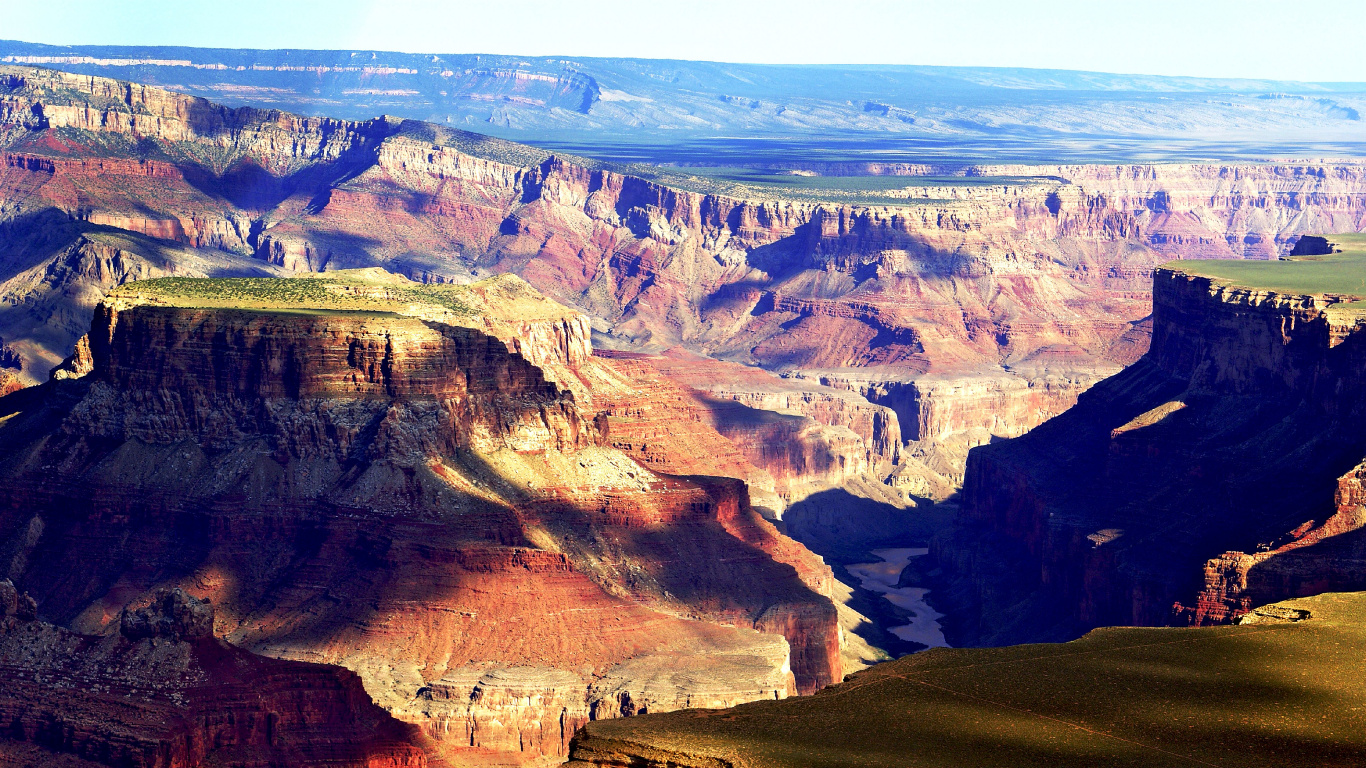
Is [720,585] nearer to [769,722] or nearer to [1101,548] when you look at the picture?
[1101,548]

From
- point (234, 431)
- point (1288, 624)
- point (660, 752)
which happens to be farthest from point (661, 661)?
point (660, 752)

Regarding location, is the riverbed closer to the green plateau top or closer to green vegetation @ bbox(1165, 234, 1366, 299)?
the green plateau top

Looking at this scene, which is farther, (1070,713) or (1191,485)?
(1191,485)

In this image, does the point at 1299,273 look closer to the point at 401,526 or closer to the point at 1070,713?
the point at 401,526

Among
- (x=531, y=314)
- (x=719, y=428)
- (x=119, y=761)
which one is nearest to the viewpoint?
(x=119, y=761)

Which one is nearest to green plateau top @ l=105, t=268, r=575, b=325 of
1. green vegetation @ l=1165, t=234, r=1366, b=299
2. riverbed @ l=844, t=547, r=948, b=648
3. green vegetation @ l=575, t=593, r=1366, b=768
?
riverbed @ l=844, t=547, r=948, b=648

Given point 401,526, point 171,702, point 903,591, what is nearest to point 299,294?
point 401,526

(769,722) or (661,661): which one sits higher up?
(769,722)
